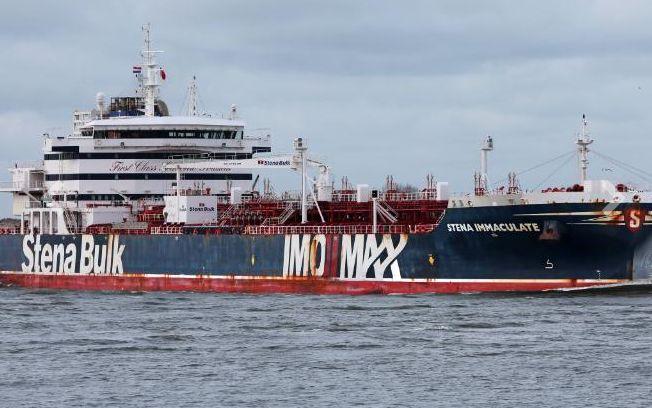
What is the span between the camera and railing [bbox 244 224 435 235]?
54.5 metres

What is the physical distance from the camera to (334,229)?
188 feet

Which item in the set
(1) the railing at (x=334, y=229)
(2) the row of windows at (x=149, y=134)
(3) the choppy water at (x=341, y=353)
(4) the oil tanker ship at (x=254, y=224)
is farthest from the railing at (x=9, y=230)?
(3) the choppy water at (x=341, y=353)

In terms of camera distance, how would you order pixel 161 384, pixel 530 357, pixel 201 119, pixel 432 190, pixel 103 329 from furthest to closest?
pixel 201 119, pixel 432 190, pixel 103 329, pixel 530 357, pixel 161 384

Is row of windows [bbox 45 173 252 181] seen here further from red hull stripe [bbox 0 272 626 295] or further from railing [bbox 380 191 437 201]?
railing [bbox 380 191 437 201]

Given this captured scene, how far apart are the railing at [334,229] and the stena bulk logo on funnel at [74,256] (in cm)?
863

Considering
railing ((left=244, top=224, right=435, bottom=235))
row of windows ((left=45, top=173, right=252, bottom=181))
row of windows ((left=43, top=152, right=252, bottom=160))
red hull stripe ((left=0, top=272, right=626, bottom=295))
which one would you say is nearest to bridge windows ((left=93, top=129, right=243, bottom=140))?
row of windows ((left=43, top=152, right=252, bottom=160))

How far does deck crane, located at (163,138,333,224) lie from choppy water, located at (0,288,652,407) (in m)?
8.73

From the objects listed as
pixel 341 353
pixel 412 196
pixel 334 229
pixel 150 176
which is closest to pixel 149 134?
pixel 150 176

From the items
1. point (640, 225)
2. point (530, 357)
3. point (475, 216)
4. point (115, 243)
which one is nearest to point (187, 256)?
point (115, 243)

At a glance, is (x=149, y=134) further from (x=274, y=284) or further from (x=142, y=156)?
(x=274, y=284)

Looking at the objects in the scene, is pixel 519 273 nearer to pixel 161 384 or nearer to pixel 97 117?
pixel 161 384

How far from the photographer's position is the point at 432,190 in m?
60.6

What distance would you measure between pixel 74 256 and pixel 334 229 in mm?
16418

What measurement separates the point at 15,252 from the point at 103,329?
30002 millimetres
